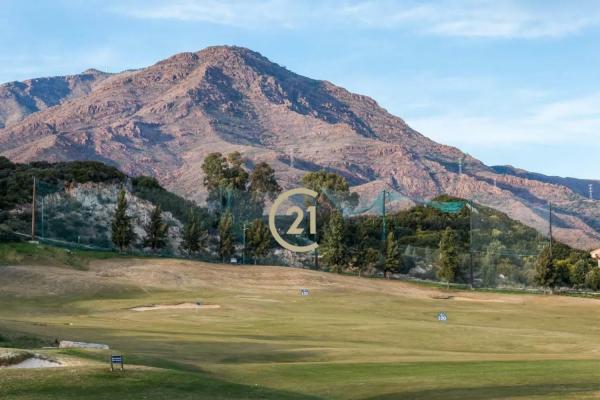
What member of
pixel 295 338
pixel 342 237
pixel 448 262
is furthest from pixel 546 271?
pixel 295 338

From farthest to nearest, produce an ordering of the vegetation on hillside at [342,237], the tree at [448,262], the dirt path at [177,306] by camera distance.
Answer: the tree at [448,262] → the vegetation on hillside at [342,237] → the dirt path at [177,306]

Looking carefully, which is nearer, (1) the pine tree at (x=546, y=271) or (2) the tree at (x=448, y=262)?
(1) the pine tree at (x=546, y=271)

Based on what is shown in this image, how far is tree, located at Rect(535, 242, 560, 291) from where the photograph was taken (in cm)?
10828

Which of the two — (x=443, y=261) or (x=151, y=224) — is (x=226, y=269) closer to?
(x=151, y=224)

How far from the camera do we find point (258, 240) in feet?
391

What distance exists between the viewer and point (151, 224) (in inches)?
4567

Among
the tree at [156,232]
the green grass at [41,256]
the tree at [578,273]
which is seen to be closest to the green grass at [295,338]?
the green grass at [41,256]

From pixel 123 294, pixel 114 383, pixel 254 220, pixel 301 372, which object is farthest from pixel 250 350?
pixel 254 220

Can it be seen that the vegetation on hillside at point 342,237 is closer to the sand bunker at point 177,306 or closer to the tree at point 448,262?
the tree at point 448,262

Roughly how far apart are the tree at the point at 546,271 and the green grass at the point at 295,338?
7.28m

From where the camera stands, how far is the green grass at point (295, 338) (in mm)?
25938

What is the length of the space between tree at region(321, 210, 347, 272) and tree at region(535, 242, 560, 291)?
1022 inches

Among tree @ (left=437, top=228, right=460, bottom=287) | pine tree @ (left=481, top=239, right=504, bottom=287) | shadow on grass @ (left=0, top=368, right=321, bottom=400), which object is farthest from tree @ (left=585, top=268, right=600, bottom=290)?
shadow on grass @ (left=0, top=368, right=321, bottom=400)

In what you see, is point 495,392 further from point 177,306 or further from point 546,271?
point 546,271
